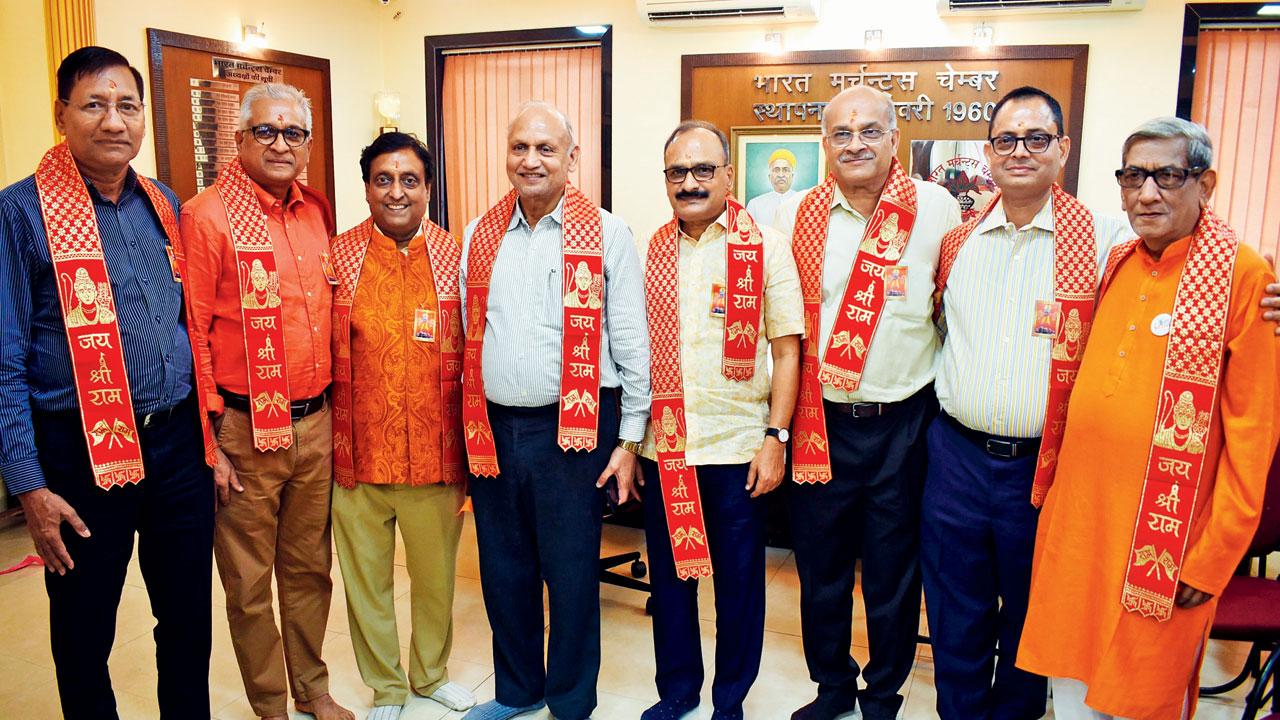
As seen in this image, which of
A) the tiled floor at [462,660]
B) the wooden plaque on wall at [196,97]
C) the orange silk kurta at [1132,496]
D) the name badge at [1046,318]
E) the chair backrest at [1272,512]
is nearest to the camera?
the orange silk kurta at [1132,496]

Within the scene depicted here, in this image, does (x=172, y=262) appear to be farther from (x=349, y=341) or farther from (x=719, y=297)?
(x=719, y=297)

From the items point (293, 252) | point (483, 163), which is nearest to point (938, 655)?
point (293, 252)

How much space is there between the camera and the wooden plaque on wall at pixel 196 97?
476 cm

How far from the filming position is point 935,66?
16.2ft

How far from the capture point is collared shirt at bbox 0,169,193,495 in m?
2.05

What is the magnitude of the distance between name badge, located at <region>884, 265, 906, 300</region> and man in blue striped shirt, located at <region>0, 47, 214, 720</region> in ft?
6.39

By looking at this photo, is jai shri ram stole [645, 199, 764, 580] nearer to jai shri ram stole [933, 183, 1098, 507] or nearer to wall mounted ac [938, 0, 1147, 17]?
jai shri ram stole [933, 183, 1098, 507]

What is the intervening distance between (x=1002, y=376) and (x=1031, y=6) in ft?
10.8

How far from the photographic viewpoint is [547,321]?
256 cm

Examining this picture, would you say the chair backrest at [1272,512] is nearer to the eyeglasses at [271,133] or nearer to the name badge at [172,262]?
the eyeglasses at [271,133]

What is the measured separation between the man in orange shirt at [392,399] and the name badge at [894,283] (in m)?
1.32

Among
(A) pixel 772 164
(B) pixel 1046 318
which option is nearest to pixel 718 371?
(B) pixel 1046 318

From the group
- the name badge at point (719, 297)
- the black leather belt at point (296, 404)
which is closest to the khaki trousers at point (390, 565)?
the black leather belt at point (296, 404)

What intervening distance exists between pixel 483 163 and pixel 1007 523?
182 inches
